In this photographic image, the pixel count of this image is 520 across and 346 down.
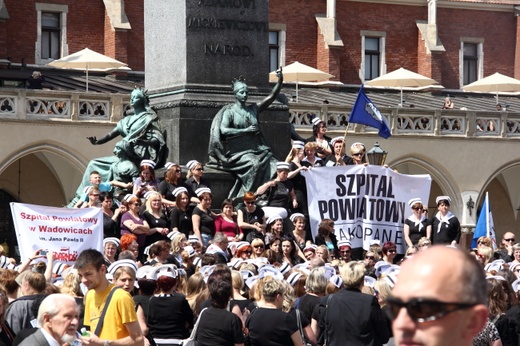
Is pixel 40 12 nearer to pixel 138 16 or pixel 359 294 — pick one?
pixel 138 16

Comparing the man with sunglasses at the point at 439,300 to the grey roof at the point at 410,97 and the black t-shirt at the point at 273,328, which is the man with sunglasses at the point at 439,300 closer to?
the black t-shirt at the point at 273,328

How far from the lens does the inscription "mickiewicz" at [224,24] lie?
1755cm

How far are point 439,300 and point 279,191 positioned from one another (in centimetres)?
1286

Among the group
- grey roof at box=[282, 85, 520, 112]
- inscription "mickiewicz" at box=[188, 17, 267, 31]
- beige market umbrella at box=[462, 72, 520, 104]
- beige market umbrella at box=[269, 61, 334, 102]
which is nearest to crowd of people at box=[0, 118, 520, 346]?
inscription "mickiewicz" at box=[188, 17, 267, 31]

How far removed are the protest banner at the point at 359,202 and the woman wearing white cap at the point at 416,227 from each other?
160mm

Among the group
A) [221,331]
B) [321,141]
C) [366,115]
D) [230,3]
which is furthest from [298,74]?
[221,331]

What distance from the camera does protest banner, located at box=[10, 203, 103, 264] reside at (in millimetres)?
14891

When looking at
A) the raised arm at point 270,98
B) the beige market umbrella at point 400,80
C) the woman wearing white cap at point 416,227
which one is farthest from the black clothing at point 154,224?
the beige market umbrella at point 400,80

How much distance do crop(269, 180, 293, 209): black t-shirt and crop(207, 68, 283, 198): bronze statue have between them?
338 mm

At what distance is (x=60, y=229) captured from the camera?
49.1ft

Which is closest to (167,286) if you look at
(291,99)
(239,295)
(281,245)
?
(239,295)

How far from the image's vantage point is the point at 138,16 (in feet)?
171

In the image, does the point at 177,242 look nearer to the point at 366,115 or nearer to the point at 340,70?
the point at 366,115

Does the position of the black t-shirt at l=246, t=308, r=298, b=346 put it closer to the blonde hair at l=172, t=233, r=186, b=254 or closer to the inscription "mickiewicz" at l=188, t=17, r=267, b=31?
the blonde hair at l=172, t=233, r=186, b=254
